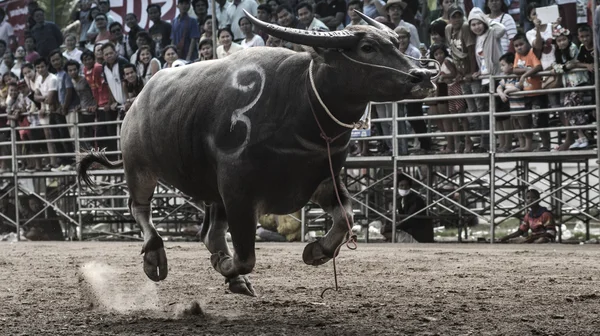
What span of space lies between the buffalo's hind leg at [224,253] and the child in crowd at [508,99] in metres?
6.64

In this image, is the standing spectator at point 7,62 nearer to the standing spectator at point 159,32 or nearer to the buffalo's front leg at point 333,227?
the standing spectator at point 159,32

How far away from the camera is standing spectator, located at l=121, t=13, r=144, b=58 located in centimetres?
1764

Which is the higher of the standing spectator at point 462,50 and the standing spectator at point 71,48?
the standing spectator at point 71,48

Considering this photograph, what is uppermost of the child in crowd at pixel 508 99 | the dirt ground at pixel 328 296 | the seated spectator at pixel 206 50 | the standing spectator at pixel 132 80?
the seated spectator at pixel 206 50

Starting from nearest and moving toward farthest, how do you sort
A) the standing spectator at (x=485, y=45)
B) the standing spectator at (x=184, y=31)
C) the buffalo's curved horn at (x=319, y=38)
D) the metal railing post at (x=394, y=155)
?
the buffalo's curved horn at (x=319, y=38), the standing spectator at (x=485, y=45), the metal railing post at (x=394, y=155), the standing spectator at (x=184, y=31)

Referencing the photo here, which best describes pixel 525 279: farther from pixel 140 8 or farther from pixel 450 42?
pixel 140 8

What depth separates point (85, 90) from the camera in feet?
57.5

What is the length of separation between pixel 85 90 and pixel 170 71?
410 inches

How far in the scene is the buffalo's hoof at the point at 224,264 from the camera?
6.79 meters

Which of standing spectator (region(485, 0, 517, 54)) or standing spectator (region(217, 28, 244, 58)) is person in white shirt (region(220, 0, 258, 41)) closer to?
standing spectator (region(217, 28, 244, 58))

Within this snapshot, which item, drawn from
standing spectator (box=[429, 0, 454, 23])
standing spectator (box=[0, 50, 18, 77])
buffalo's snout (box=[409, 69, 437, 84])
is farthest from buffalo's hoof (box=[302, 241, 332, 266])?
standing spectator (box=[0, 50, 18, 77])

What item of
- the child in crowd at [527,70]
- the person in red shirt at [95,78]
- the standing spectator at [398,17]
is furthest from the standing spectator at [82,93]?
the child in crowd at [527,70]

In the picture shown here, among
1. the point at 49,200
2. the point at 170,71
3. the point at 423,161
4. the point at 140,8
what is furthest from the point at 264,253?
the point at 49,200

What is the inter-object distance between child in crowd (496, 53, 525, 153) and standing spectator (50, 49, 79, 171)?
7449 mm
